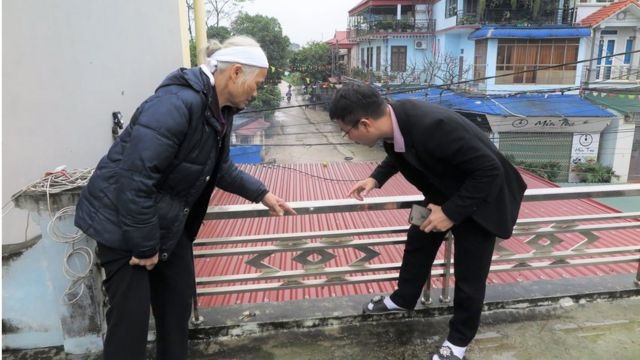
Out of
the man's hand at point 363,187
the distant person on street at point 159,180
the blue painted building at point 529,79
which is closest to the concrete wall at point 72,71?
the distant person on street at point 159,180

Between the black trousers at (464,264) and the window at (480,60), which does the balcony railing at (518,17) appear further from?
the black trousers at (464,264)

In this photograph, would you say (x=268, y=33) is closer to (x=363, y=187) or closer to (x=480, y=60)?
(x=480, y=60)

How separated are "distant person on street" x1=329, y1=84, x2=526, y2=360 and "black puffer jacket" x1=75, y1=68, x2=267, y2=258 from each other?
60 cm

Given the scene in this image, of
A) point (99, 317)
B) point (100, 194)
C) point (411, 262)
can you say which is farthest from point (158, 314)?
point (411, 262)

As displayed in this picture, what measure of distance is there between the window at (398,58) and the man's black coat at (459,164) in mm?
26878

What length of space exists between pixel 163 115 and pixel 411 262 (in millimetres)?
1586

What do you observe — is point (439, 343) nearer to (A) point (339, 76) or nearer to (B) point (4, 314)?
(B) point (4, 314)

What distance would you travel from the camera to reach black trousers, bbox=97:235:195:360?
179 cm

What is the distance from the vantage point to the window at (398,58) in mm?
27872

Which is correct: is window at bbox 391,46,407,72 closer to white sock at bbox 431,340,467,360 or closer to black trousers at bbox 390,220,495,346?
black trousers at bbox 390,220,495,346

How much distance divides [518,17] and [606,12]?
366 cm

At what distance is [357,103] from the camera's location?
1.97 meters

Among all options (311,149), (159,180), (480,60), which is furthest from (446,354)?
(311,149)

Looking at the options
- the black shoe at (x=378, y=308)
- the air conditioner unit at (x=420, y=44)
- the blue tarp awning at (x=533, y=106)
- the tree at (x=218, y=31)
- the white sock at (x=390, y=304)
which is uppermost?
the tree at (x=218, y=31)
